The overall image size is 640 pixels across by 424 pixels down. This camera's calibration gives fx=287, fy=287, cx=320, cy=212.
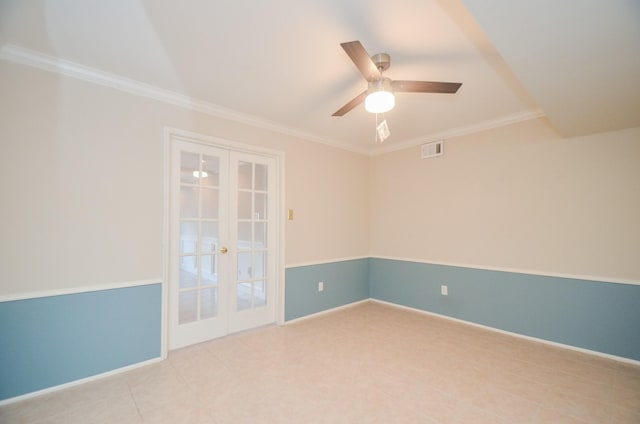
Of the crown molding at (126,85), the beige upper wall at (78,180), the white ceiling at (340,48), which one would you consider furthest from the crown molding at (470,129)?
the beige upper wall at (78,180)

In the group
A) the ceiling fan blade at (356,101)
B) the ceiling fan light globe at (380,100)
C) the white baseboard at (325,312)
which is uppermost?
the ceiling fan blade at (356,101)

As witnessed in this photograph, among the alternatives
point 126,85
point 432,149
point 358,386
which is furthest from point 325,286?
point 126,85

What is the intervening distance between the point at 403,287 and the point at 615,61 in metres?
3.35

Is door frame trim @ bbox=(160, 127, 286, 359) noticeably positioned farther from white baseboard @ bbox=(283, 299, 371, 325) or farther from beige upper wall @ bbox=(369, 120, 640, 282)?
beige upper wall @ bbox=(369, 120, 640, 282)

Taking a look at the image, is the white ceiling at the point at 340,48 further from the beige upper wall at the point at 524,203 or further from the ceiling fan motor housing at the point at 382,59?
the beige upper wall at the point at 524,203

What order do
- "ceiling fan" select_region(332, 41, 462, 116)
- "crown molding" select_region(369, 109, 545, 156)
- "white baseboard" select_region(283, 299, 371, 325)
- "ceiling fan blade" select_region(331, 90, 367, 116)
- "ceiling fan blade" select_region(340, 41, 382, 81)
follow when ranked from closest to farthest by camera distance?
"ceiling fan blade" select_region(340, 41, 382, 81), "ceiling fan" select_region(332, 41, 462, 116), "ceiling fan blade" select_region(331, 90, 367, 116), "crown molding" select_region(369, 109, 545, 156), "white baseboard" select_region(283, 299, 371, 325)

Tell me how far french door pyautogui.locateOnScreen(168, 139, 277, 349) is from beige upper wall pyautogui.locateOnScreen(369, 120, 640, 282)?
206 centimetres

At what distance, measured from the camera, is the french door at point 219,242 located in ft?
9.61

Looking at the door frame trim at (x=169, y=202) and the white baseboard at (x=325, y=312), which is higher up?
the door frame trim at (x=169, y=202)

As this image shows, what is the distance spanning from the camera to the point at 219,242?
3229 mm

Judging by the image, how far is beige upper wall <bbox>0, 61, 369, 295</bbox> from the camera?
2.10 meters

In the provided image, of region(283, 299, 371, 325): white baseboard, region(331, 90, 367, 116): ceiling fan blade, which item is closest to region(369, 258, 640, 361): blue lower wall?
region(283, 299, 371, 325): white baseboard

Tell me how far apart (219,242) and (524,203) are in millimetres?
3505

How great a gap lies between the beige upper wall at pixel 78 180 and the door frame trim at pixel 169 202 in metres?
0.05
